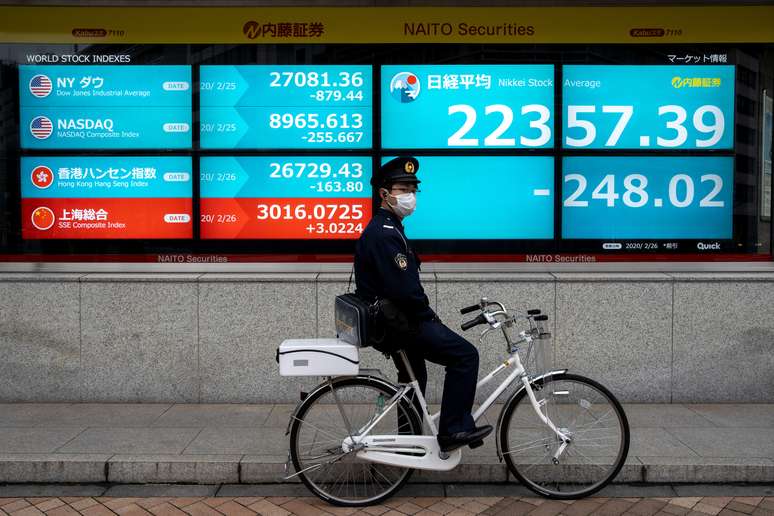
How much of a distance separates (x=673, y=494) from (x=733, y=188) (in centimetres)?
338

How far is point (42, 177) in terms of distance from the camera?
6938 mm

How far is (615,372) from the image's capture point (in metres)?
6.68

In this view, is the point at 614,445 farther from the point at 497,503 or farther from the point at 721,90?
the point at 721,90

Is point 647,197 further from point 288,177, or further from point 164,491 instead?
point 164,491

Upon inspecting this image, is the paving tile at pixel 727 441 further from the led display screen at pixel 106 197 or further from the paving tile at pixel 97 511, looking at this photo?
the led display screen at pixel 106 197

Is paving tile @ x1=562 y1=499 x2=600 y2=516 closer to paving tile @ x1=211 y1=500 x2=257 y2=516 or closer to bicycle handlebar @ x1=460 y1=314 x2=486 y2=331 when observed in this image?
bicycle handlebar @ x1=460 y1=314 x2=486 y2=331

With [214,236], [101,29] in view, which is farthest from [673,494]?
[101,29]

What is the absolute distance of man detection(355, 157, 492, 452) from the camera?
438 centimetres

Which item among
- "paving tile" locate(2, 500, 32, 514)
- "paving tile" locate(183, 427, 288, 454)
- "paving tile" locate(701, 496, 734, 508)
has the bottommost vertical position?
"paving tile" locate(2, 500, 32, 514)

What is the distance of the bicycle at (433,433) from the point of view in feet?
15.0

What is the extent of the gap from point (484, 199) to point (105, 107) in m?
3.64

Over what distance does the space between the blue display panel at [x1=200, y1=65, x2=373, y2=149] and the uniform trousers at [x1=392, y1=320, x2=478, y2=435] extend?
293 cm

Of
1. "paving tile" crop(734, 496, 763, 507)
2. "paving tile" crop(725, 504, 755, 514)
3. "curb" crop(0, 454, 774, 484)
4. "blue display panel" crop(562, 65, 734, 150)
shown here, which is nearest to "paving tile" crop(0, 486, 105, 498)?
"curb" crop(0, 454, 774, 484)

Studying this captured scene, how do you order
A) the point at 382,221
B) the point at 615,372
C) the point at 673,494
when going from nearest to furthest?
the point at 382,221
the point at 673,494
the point at 615,372
